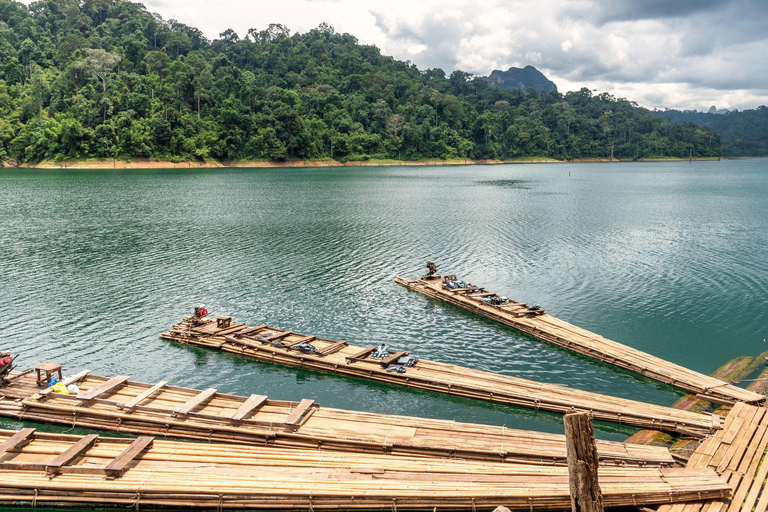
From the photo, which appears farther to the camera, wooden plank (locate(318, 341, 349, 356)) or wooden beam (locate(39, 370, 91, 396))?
wooden plank (locate(318, 341, 349, 356))

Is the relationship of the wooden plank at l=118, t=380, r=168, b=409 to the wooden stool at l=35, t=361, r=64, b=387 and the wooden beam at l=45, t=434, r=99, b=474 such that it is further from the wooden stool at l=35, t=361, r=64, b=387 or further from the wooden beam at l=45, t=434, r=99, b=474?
the wooden stool at l=35, t=361, r=64, b=387

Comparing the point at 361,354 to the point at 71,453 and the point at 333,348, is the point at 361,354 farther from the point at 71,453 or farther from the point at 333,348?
the point at 71,453

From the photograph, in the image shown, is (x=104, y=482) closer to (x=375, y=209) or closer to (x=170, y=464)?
(x=170, y=464)

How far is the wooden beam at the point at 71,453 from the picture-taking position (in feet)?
51.4

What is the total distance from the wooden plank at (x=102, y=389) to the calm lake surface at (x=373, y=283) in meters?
3.09

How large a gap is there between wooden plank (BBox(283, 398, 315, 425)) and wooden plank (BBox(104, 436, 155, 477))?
15.4 feet

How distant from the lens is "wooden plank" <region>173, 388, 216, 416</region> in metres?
20.0

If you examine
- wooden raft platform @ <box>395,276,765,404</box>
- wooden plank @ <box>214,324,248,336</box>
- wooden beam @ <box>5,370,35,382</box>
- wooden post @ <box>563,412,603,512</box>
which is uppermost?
wooden post @ <box>563,412,603,512</box>

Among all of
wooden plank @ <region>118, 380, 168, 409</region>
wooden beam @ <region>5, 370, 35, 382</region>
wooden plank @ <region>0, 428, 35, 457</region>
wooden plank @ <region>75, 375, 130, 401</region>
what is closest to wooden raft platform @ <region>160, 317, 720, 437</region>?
wooden plank @ <region>118, 380, 168, 409</region>

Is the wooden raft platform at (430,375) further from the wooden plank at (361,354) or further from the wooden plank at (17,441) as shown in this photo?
the wooden plank at (17,441)

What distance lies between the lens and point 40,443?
17469 mm

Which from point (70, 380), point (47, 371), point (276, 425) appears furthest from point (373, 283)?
point (47, 371)

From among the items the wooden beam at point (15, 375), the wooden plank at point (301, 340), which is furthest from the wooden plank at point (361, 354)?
the wooden beam at point (15, 375)

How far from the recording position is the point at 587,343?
28.4 metres
